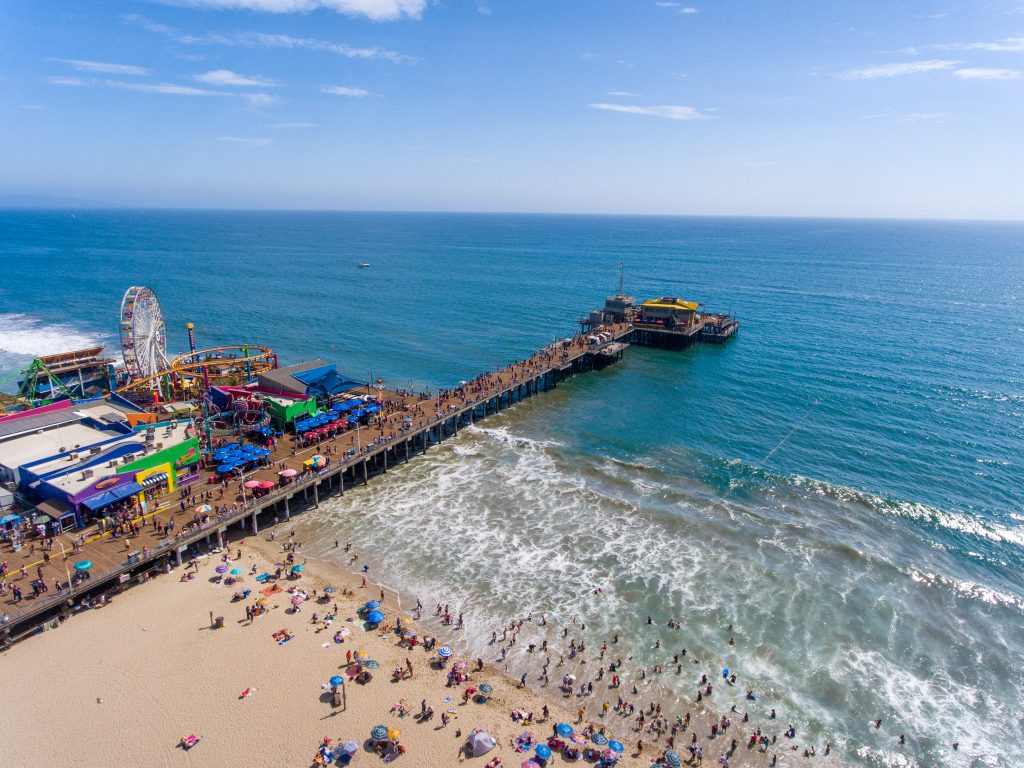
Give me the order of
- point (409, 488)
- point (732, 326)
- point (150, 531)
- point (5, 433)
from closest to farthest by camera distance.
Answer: point (150, 531) → point (5, 433) → point (409, 488) → point (732, 326)

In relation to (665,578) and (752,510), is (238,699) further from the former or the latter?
(752,510)

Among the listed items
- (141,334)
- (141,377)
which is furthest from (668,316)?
(141,377)

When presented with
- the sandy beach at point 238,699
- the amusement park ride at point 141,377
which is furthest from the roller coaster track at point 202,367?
the sandy beach at point 238,699

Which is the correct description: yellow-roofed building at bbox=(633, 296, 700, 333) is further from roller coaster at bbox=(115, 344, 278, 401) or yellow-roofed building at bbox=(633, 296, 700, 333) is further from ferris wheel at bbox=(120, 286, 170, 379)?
ferris wheel at bbox=(120, 286, 170, 379)

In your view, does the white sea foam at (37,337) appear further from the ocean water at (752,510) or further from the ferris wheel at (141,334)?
the ferris wheel at (141,334)

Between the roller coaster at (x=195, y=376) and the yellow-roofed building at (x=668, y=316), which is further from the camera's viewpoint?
the yellow-roofed building at (x=668, y=316)

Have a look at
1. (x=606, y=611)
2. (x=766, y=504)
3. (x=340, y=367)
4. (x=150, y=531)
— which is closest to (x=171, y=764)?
(x=150, y=531)

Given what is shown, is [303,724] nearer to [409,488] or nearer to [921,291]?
[409,488]
